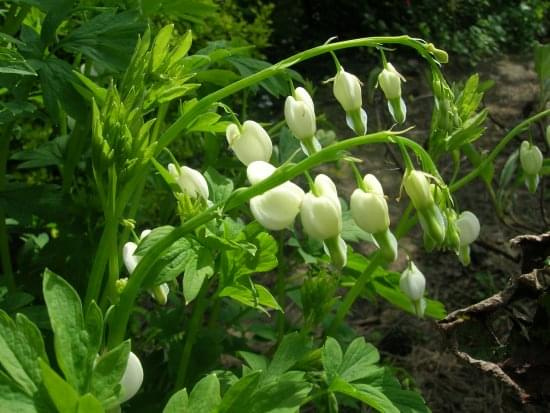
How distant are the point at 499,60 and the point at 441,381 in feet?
12.3

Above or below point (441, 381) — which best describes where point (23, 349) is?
above

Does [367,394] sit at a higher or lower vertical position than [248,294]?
lower

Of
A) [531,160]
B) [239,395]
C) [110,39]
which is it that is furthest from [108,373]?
[531,160]

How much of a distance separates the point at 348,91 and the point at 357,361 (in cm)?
51

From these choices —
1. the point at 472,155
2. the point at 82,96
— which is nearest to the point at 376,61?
the point at 472,155

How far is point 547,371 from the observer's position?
1.63m

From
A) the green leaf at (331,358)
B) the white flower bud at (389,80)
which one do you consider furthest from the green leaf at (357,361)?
the white flower bud at (389,80)

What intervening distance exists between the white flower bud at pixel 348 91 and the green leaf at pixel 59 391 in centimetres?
64

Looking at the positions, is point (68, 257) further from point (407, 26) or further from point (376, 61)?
point (407, 26)

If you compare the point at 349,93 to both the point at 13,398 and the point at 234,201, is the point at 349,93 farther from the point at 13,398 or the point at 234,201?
the point at 13,398

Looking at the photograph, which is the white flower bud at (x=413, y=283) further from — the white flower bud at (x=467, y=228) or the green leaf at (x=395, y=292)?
the green leaf at (x=395, y=292)

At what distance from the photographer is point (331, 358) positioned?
4.63 feet

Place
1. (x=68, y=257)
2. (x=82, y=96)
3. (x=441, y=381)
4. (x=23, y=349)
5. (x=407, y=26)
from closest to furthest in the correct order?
(x=23, y=349) < (x=82, y=96) < (x=68, y=257) < (x=441, y=381) < (x=407, y=26)

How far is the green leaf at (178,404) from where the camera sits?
3.57 feet
